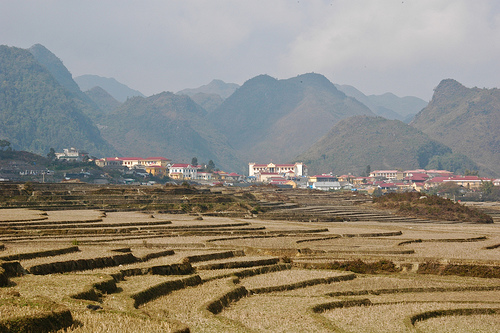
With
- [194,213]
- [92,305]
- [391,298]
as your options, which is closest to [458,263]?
[391,298]

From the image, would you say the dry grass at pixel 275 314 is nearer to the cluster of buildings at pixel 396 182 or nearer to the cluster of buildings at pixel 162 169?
the cluster of buildings at pixel 396 182

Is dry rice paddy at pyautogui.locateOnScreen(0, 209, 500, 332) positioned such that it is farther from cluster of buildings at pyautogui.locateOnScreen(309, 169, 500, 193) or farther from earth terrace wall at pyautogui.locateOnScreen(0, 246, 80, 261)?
cluster of buildings at pyautogui.locateOnScreen(309, 169, 500, 193)

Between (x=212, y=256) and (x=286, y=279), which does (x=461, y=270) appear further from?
(x=212, y=256)

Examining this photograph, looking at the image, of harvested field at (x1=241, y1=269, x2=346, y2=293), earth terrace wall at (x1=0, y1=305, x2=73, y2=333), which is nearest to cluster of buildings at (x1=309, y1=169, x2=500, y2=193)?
harvested field at (x1=241, y1=269, x2=346, y2=293)

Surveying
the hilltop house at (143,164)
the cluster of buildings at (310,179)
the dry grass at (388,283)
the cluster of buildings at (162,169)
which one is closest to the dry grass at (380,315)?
the dry grass at (388,283)

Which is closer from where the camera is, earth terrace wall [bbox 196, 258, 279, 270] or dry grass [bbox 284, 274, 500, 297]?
dry grass [bbox 284, 274, 500, 297]

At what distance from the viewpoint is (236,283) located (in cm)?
1898

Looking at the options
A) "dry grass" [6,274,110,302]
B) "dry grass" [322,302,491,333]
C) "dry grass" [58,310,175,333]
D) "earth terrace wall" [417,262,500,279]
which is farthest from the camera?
"earth terrace wall" [417,262,500,279]

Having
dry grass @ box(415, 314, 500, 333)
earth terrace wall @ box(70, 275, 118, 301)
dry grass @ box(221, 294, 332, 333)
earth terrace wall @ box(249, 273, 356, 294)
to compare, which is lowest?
dry grass @ box(415, 314, 500, 333)

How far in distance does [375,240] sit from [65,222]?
1719cm

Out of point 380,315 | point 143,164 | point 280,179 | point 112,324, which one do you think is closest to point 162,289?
point 112,324

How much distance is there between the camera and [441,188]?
473 ft

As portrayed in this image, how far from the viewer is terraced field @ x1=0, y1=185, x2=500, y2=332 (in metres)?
12.5

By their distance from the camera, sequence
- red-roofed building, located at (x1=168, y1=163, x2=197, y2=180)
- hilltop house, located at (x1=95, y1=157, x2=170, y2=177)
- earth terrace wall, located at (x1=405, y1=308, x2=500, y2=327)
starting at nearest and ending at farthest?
earth terrace wall, located at (x1=405, y1=308, x2=500, y2=327) → red-roofed building, located at (x1=168, y1=163, x2=197, y2=180) → hilltop house, located at (x1=95, y1=157, x2=170, y2=177)
